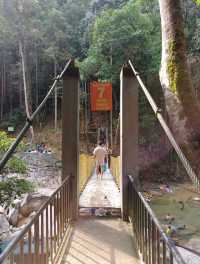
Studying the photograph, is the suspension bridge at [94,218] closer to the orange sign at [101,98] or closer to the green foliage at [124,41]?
the orange sign at [101,98]

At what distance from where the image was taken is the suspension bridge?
177 cm

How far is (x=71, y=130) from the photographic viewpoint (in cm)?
388

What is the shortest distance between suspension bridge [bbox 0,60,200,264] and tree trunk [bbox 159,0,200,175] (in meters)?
0.07

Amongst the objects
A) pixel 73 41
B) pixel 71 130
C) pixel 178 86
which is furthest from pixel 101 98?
pixel 73 41

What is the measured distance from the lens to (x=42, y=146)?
62.0ft

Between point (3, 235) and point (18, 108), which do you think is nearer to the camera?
point (3, 235)

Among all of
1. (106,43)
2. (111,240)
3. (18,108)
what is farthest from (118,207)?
(18,108)

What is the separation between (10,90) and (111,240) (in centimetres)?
2233

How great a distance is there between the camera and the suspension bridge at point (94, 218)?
1.77 meters

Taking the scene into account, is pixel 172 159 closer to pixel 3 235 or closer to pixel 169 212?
pixel 169 212

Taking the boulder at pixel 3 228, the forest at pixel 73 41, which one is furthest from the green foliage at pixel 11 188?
the forest at pixel 73 41

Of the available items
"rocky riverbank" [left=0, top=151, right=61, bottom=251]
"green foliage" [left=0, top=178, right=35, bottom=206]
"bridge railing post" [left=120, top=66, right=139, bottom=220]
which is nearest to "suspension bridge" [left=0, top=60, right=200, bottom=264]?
"bridge railing post" [left=120, top=66, right=139, bottom=220]

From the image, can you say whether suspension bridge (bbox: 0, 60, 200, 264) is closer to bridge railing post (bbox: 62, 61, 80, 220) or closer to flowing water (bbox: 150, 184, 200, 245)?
bridge railing post (bbox: 62, 61, 80, 220)

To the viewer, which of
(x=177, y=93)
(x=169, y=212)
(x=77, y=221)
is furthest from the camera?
(x=169, y=212)
